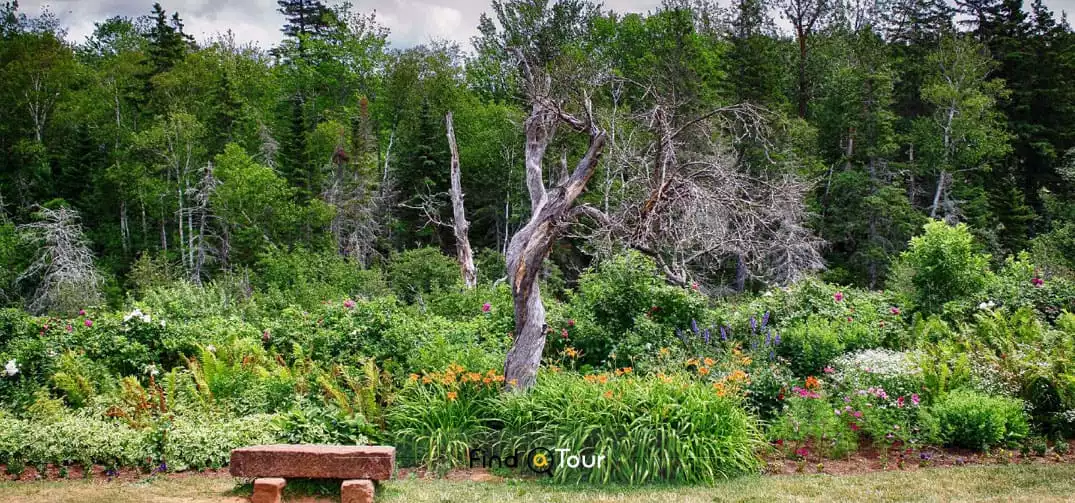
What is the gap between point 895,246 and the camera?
993 inches

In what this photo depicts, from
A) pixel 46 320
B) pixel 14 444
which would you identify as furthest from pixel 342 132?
pixel 14 444

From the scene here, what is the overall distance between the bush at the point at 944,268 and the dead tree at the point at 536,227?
20.6 ft

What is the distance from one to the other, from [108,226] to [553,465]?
3182 cm

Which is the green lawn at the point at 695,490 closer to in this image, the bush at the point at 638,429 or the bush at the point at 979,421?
the bush at the point at 638,429

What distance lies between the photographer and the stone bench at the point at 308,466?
18.0 ft

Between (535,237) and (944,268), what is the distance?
23.0ft

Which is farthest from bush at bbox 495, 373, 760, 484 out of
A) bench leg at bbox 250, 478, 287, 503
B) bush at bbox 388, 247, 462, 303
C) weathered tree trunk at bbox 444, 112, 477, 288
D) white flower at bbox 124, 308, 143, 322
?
bush at bbox 388, 247, 462, 303

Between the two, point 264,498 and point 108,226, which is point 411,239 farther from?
point 264,498

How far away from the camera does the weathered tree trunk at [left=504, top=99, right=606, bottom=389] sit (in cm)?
668

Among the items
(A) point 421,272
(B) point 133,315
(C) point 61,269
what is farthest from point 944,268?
(C) point 61,269

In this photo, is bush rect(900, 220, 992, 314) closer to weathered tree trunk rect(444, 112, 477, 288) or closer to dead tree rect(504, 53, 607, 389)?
dead tree rect(504, 53, 607, 389)

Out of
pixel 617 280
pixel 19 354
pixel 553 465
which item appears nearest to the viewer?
pixel 553 465

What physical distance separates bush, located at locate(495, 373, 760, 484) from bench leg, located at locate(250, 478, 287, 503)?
1.96 m

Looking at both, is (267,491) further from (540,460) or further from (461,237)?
(461,237)
